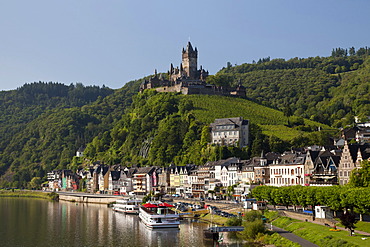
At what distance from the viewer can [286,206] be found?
83.9 metres

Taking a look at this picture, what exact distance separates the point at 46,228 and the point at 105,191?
82.8 metres

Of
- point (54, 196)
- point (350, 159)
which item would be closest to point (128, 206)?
point (350, 159)

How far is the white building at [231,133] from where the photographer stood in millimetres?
152000

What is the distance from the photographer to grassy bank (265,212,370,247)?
5334cm

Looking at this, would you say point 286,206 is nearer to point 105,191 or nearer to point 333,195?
point 333,195

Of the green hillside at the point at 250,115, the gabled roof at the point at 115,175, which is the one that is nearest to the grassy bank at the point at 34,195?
the gabled roof at the point at 115,175

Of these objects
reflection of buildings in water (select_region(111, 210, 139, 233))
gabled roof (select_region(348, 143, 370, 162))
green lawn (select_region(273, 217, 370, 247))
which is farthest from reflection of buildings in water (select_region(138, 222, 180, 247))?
gabled roof (select_region(348, 143, 370, 162))

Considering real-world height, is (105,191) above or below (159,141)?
below

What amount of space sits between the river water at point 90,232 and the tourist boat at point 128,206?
2.75 metres

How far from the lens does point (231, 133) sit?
154 metres

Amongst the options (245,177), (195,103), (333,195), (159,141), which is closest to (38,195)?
(159,141)

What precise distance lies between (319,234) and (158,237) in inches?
1025

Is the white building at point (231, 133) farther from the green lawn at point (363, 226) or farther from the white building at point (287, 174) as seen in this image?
the green lawn at point (363, 226)

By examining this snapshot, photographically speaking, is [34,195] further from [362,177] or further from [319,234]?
[319,234]
